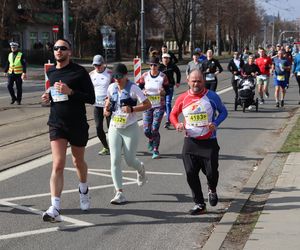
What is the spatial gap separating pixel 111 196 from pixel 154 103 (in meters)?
2.98

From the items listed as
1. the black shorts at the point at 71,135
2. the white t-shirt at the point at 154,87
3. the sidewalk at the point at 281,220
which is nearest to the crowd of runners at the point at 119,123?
the black shorts at the point at 71,135

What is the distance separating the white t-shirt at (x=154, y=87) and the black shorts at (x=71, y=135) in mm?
3722

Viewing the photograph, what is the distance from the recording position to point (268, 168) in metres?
8.45

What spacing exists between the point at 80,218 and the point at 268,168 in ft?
11.2

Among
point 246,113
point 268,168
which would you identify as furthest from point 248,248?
point 246,113

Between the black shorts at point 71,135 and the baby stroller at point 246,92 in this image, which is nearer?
the black shorts at point 71,135

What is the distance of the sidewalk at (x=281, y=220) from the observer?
5.11 m

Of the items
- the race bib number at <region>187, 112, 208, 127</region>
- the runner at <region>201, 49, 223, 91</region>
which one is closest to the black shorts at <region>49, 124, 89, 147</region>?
the race bib number at <region>187, 112, 208, 127</region>

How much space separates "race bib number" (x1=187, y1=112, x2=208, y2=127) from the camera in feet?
20.3

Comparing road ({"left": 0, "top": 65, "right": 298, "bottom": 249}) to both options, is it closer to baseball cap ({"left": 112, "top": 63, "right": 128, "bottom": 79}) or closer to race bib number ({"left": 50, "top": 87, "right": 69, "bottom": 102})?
race bib number ({"left": 50, "top": 87, "right": 69, "bottom": 102})

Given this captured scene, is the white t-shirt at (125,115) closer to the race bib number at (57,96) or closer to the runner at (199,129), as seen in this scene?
the runner at (199,129)

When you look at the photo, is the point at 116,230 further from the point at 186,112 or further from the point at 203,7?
the point at 203,7

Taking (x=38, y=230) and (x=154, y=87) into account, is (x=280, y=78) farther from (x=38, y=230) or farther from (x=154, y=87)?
(x=38, y=230)

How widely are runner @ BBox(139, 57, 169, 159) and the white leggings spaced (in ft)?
8.72
